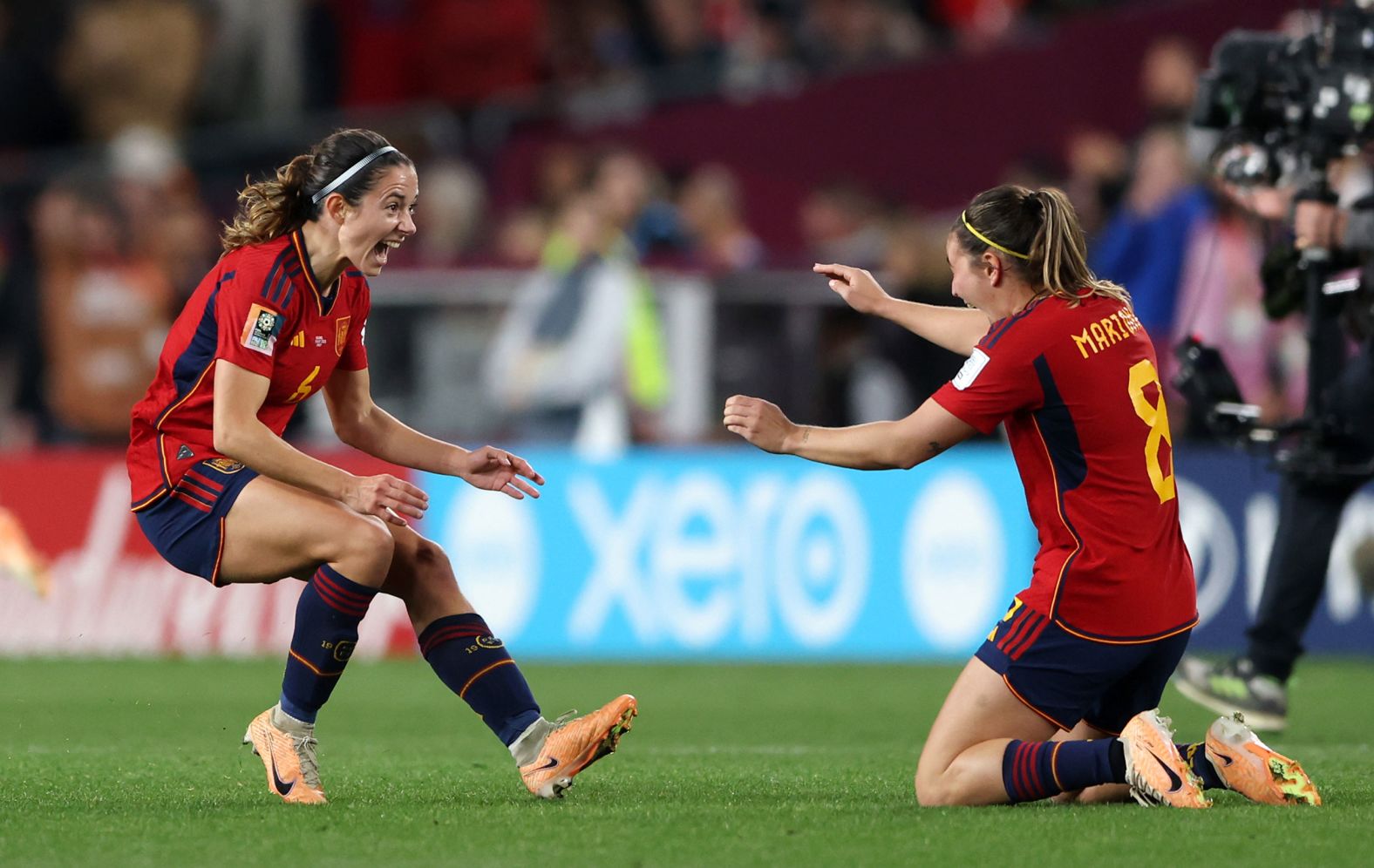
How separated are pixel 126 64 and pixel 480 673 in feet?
31.5

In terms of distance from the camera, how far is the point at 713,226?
1364 cm

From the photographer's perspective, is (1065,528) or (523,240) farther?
(523,240)

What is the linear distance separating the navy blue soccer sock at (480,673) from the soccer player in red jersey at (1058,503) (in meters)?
1.07

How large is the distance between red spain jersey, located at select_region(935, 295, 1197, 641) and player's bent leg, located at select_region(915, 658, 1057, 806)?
257mm

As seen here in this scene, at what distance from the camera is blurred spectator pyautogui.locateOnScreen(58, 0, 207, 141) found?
1428cm

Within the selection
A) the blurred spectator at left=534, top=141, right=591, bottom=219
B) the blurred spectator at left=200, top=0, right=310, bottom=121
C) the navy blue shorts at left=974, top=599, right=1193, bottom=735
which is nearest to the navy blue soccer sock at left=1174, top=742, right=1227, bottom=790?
the navy blue shorts at left=974, top=599, right=1193, bottom=735

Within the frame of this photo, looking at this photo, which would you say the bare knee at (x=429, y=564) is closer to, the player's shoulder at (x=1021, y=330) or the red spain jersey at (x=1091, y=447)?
the red spain jersey at (x=1091, y=447)

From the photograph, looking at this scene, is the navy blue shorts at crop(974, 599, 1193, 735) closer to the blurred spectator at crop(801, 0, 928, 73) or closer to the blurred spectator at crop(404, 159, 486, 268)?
the blurred spectator at crop(404, 159, 486, 268)

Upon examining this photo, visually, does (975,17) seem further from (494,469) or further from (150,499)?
(150,499)

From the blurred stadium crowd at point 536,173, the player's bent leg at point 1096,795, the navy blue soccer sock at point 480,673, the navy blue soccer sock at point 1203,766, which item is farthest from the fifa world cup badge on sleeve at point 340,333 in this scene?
the blurred stadium crowd at point 536,173

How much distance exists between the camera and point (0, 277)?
13.2 meters

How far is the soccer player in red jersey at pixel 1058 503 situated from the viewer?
17.6 ft

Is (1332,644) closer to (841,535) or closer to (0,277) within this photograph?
(841,535)

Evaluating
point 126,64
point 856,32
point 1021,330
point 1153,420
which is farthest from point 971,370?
point 856,32
